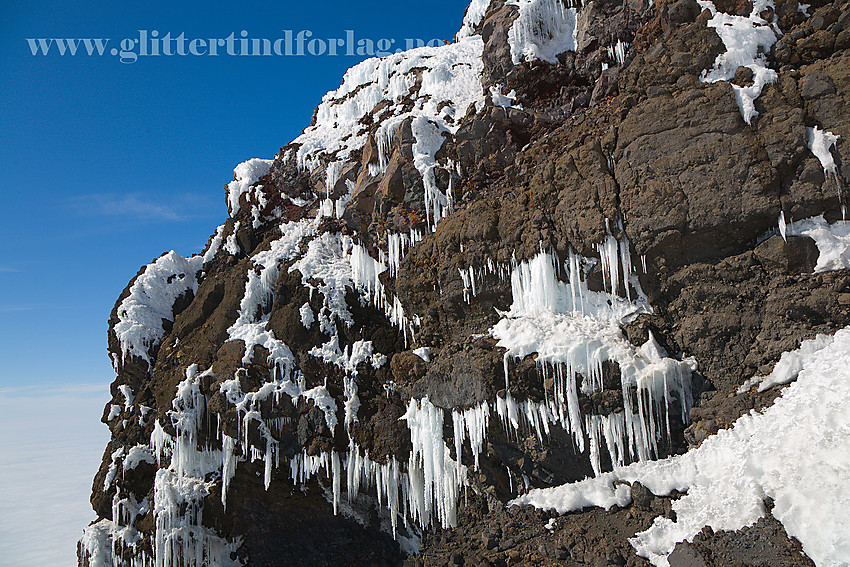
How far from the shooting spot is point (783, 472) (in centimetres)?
907

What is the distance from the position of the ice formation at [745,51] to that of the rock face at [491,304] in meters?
0.16

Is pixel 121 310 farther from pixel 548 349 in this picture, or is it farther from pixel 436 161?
pixel 548 349

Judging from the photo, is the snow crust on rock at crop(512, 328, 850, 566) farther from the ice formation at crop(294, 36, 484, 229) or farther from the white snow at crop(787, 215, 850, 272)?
the ice formation at crop(294, 36, 484, 229)

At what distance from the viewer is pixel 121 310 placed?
21375mm

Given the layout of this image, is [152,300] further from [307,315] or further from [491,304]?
[491,304]

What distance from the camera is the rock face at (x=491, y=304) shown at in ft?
37.2

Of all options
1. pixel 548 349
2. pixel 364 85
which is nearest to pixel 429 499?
pixel 548 349

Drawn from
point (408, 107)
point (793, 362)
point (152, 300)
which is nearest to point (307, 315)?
point (152, 300)

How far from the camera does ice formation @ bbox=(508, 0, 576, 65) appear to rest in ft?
58.9

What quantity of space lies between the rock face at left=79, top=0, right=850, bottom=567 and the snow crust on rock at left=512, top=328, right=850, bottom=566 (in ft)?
1.05

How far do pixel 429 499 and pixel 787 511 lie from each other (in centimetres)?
946

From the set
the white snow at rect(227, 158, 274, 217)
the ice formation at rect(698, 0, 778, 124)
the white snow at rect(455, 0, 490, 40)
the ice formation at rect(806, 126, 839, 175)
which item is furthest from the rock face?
the white snow at rect(455, 0, 490, 40)

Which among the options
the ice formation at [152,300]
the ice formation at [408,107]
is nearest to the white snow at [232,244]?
the ice formation at [152,300]

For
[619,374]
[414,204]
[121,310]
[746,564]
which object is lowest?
[746,564]
